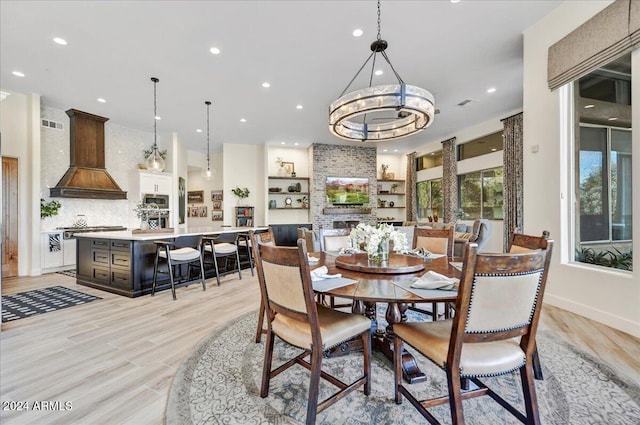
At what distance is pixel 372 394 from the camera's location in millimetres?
1772

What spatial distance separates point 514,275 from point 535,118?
3378 mm

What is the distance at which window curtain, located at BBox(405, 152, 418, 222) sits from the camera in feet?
32.6

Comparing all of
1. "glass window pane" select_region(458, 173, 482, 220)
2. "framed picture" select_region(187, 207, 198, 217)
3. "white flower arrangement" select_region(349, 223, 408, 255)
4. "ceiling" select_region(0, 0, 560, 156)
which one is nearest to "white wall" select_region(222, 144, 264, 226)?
"framed picture" select_region(187, 207, 198, 217)

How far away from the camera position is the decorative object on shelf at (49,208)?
221 inches

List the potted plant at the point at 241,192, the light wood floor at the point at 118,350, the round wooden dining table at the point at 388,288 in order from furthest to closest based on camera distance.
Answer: the potted plant at the point at 241,192 < the light wood floor at the point at 118,350 < the round wooden dining table at the point at 388,288

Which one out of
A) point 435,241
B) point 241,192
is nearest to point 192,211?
point 241,192

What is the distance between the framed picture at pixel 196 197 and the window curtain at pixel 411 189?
736 cm

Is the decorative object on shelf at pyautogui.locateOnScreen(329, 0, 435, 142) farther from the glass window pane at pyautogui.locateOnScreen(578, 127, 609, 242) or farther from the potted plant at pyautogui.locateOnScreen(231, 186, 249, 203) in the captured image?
the potted plant at pyautogui.locateOnScreen(231, 186, 249, 203)

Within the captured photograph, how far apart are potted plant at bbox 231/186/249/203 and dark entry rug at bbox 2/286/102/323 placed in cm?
483

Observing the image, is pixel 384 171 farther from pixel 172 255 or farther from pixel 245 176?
pixel 172 255

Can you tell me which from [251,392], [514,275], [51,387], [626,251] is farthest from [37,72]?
[626,251]

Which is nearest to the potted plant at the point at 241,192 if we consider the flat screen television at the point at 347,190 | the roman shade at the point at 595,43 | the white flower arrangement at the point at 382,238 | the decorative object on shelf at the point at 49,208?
the flat screen television at the point at 347,190

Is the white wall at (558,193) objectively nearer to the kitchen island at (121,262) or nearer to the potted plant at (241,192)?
the kitchen island at (121,262)

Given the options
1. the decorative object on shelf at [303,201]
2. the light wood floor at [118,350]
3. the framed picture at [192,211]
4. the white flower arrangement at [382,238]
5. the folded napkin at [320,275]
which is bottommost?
the light wood floor at [118,350]
